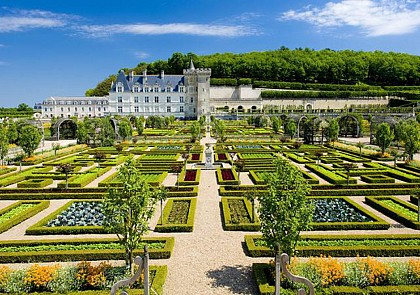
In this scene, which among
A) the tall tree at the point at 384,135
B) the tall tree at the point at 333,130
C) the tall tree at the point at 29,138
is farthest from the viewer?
the tall tree at the point at 333,130

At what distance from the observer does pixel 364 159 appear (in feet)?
94.3

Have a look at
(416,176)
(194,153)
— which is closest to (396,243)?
(416,176)

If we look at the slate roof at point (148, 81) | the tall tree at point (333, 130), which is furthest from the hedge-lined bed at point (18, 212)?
the slate roof at point (148, 81)

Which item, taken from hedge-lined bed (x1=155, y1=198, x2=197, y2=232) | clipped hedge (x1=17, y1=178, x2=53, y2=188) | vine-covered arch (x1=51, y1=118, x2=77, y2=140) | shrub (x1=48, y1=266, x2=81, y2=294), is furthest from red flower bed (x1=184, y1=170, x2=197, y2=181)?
vine-covered arch (x1=51, y1=118, x2=77, y2=140)

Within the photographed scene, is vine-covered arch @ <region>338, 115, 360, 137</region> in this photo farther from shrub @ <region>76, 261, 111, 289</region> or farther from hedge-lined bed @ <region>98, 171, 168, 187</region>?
shrub @ <region>76, 261, 111, 289</region>

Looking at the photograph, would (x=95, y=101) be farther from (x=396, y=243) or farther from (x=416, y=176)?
(x=396, y=243)

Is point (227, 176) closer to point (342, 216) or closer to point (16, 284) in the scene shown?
point (342, 216)

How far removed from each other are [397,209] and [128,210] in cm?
1260

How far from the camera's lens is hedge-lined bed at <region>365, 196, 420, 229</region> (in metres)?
14.0

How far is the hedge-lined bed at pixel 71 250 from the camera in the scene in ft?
35.6

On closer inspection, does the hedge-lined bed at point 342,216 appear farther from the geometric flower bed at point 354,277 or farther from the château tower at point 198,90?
the château tower at point 198,90

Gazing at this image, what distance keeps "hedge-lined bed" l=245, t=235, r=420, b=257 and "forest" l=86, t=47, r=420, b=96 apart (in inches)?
3461

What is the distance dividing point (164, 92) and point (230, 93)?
20.9 metres

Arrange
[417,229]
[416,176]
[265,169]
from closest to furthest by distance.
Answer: [417,229], [416,176], [265,169]
